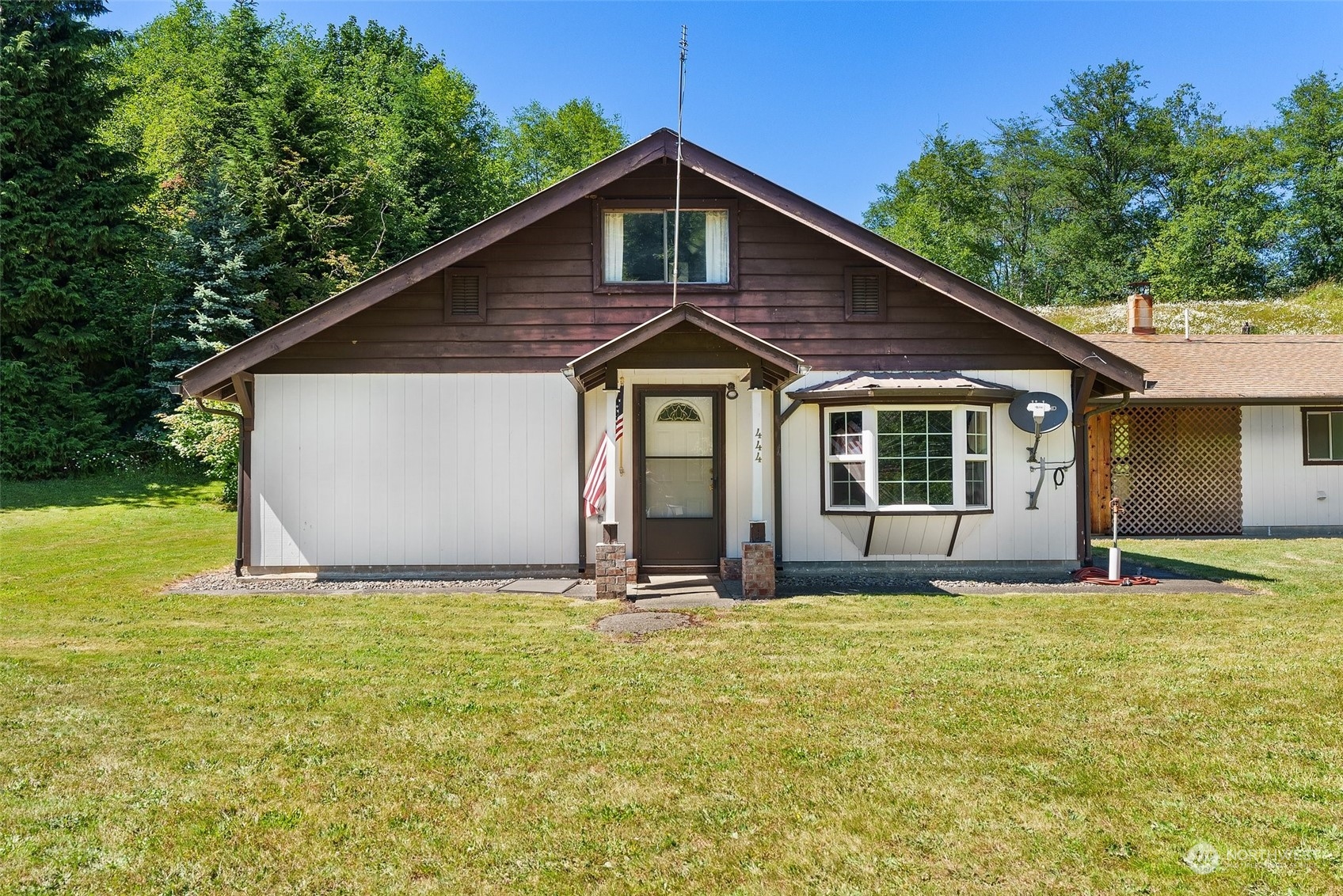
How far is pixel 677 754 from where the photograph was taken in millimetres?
3637

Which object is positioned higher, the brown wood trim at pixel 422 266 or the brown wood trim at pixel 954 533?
Result: the brown wood trim at pixel 422 266

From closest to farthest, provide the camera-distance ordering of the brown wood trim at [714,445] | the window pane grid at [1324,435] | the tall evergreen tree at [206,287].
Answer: the brown wood trim at [714,445]
the window pane grid at [1324,435]
the tall evergreen tree at [206,287]

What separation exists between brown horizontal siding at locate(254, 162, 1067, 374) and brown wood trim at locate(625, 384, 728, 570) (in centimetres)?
84

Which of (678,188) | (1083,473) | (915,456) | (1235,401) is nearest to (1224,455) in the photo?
(1235,401)

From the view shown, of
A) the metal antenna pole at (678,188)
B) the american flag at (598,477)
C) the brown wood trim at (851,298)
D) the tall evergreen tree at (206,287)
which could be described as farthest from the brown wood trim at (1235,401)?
the tall evergreen tree at (206,287)

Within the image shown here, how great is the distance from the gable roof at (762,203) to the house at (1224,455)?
5272mm

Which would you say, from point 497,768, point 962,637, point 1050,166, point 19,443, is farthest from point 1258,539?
point 1050,166

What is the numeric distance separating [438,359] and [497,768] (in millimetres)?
6366

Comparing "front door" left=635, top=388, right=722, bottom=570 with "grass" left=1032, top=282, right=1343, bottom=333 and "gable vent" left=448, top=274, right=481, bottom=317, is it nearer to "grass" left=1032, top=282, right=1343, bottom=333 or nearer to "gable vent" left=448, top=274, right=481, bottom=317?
"gable vent" left=448, top=274, right=481, bottom=317

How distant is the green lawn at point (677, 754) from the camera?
8.77ft

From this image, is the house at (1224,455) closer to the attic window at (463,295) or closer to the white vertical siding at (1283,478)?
the white vertical siding at (1283,478)

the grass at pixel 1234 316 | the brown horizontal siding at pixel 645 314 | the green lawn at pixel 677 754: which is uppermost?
the grass at pixel 1234 316

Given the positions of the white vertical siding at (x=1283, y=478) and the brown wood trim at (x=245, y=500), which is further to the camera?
the white vertical siding at (x=1283, y=478)

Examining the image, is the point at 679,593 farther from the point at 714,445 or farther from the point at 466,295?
the point at 466,295
